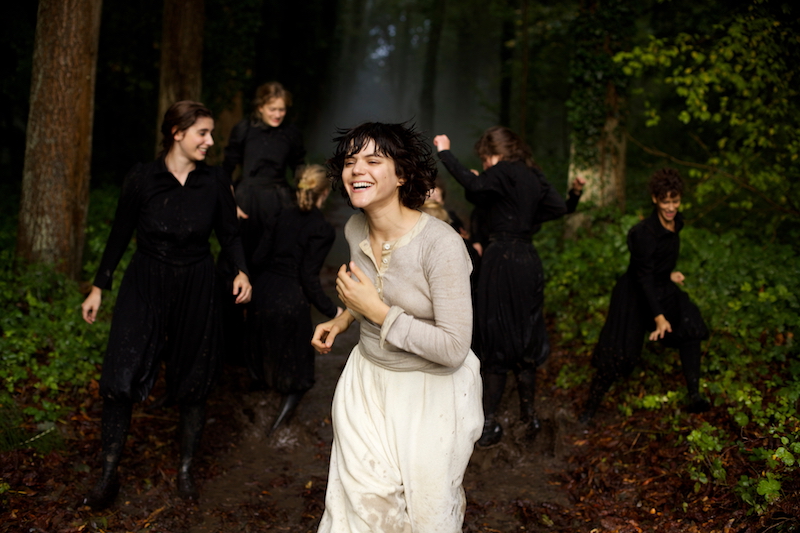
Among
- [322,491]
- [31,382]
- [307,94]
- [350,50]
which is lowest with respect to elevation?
[322,491]

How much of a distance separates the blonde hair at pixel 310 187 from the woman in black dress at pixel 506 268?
107 cm

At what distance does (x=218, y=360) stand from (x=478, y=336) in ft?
7.01

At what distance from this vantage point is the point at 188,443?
4.66 meters

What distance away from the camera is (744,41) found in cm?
720

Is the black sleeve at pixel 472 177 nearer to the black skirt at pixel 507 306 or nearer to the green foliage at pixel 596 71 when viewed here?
the black skirt at pixel 507 306

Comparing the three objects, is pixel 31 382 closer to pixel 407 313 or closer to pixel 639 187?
pixel 407 313

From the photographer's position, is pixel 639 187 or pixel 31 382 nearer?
pixel 31 382

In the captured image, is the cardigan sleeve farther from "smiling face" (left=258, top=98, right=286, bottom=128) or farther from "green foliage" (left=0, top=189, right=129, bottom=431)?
"smiling face" (left=258, top=98, right=286, bottom=128)

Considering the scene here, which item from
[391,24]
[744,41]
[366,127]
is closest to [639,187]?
[744,41]

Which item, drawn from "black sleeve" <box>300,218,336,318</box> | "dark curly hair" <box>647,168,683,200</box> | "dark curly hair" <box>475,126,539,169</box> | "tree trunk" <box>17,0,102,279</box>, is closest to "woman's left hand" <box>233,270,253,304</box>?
"black sleeve" <box>300,218,336,318</box>

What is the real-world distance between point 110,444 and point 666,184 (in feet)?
14.4

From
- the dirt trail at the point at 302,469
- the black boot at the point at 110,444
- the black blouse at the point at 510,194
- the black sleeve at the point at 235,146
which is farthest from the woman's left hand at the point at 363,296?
the black sleeve at the point at 235,146

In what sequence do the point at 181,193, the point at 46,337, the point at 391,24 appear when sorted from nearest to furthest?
the point at 181,193
the point at 46,337
the point at 391,24

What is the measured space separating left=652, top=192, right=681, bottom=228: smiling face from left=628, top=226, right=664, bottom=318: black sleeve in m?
0.18
